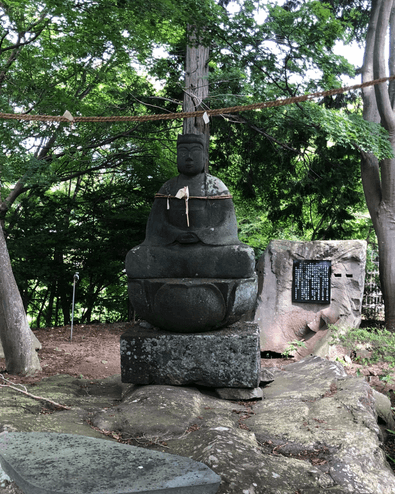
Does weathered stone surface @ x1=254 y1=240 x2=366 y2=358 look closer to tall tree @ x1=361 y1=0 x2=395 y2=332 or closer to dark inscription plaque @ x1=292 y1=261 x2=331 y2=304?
dark inscription plaque @ x1=292 y1=261 x2=331 y2=304

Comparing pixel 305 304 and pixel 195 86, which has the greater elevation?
pixel 195 86

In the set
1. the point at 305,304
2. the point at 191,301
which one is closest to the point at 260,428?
the point at 191,301

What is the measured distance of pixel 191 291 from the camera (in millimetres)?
3785

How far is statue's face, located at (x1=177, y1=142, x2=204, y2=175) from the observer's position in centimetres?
432

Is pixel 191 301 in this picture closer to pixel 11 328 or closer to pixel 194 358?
pixel 194 358

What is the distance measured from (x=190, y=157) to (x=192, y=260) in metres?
1.03

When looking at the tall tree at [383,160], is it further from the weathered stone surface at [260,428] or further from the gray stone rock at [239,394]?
the gray stone rock at [239,394]

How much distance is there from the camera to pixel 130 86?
8.42 m

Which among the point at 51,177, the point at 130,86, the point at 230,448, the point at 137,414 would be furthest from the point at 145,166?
the point at 230,448

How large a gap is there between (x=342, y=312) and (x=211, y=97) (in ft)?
13.6

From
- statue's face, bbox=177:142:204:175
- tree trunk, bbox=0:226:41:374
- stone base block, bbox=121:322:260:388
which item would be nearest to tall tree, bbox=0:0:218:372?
tree trunk, bbox=0:226:41:374

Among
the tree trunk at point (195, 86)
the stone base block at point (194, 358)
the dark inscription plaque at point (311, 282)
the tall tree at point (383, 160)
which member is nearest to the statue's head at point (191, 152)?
the stone base block at point (194, 358)

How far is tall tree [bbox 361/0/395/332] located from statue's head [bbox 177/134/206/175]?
4759mm

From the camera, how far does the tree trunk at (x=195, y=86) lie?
24.3 feet
